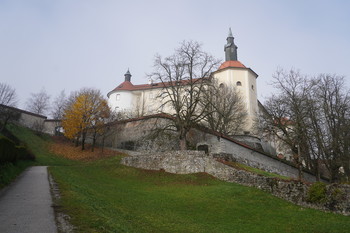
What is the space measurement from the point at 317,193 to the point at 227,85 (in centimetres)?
3853

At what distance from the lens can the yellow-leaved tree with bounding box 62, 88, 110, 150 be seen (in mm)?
37125

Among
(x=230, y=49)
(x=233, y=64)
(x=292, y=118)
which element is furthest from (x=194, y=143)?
(x=230, y=49)

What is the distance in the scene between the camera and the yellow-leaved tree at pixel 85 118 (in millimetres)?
37125

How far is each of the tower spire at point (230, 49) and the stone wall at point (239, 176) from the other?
37.5 metres

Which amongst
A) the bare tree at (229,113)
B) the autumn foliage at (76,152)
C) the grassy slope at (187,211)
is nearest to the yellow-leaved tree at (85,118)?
the autumn foliage at (76,152)

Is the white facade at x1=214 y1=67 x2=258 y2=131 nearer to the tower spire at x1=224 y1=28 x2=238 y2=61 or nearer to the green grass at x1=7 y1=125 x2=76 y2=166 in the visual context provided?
the tower spire at x1=224 y1=28 x2=238 y2=61

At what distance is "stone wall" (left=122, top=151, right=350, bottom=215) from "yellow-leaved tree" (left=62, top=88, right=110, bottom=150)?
39.0 ft

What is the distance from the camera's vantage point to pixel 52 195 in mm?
11547

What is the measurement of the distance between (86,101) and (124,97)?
27.2m

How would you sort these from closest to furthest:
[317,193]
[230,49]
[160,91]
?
[317,193] → [160,91] → [230,49]

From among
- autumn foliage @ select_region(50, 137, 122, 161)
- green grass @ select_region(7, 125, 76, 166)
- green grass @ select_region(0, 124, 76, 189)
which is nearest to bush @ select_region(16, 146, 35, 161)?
green grass @ select_region(0, 124, 76, 189)

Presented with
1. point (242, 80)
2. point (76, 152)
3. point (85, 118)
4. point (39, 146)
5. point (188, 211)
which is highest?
point (242, 80)

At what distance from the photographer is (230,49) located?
5759 centimetres

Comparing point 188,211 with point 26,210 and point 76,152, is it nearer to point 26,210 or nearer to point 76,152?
point 26,210
